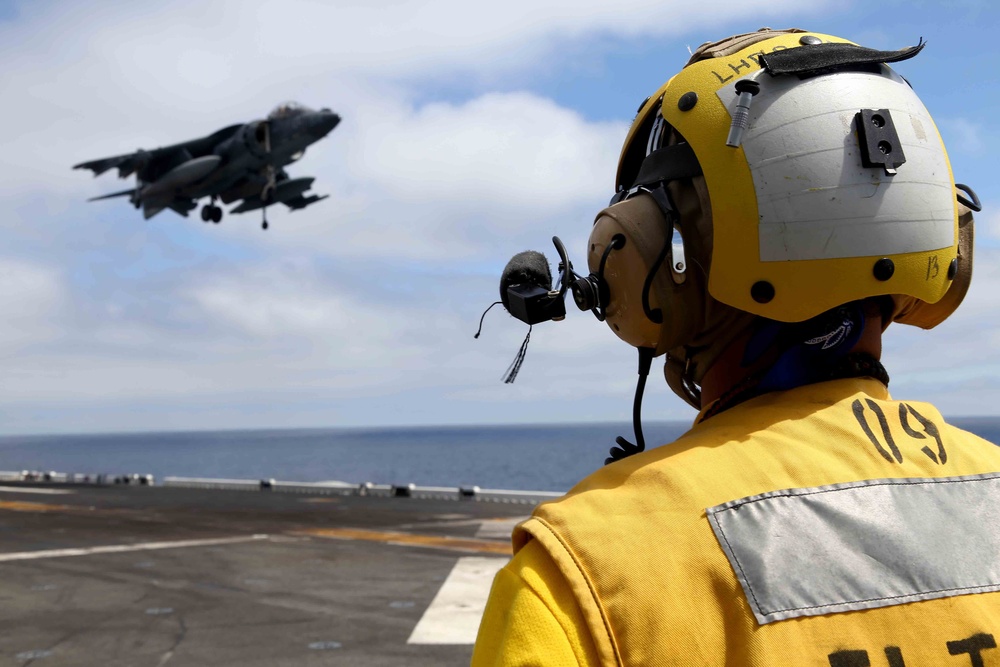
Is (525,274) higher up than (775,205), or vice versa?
(775,205)

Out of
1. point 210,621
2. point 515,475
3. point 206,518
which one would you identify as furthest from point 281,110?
point 515,475

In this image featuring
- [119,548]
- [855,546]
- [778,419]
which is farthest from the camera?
[119,548]

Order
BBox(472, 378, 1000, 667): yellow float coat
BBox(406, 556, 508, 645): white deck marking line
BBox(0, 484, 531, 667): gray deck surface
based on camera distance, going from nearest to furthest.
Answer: BBox(472, 378, 1000, 667): yellow float coat < BBox(0, 484, 531, 667): gray deck surface < BBox(406, 556, 508, 645): white deck marking line

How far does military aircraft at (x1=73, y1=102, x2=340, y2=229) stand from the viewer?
112 ft

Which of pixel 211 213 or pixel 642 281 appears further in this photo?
pixel 211 213

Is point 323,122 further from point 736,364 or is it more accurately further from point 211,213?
point 736,364

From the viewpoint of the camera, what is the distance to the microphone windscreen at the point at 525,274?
1.78 metres

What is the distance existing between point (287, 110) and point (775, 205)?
35193mm

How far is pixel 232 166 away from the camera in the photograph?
35.1m

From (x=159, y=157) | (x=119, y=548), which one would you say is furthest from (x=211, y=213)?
(x=119, y=548)

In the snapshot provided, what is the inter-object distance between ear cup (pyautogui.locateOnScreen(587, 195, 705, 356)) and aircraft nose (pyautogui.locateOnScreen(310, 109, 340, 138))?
34.1 meters

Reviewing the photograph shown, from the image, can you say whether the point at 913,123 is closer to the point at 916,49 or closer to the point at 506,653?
the point at 916,49

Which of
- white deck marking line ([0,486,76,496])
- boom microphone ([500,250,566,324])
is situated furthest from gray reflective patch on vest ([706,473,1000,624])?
white deck marking line ([0,486,76,496])

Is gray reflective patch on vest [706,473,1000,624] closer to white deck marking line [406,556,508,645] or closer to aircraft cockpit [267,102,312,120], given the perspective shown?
white deck marking line [406,556,508,645]
